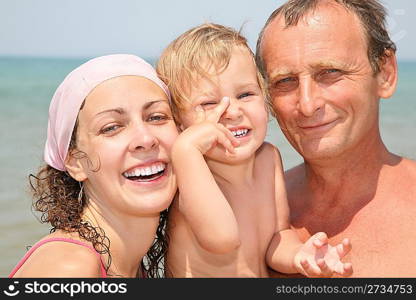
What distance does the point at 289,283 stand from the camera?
3520 millimetres

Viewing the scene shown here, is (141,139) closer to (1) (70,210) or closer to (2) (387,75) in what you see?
(1) (70,210)

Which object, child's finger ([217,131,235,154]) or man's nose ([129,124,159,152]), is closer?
man's nose ([129,124,159,152])

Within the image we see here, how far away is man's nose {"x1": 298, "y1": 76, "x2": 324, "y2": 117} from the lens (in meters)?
3.91

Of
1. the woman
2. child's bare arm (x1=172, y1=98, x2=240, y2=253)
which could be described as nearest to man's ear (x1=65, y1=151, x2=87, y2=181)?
the woman

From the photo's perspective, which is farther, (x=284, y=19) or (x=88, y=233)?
(x=284, y=19)

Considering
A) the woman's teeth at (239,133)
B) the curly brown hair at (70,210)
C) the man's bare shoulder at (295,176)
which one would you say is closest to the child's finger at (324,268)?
the woman's teeth at (239,133)

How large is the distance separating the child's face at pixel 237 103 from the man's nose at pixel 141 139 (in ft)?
1.32

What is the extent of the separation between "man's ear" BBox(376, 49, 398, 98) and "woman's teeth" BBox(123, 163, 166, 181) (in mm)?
1705

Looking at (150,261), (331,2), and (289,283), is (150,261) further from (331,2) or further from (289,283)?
(331,2)

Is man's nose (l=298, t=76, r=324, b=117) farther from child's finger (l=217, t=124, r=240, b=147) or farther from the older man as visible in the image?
child's finger (l=217, t=124, r=240, b=147)

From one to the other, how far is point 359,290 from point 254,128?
1.06m

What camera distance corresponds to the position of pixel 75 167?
349 centimetres

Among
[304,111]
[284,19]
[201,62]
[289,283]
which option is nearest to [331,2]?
[284,19]

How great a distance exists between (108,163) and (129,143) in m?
0.16
